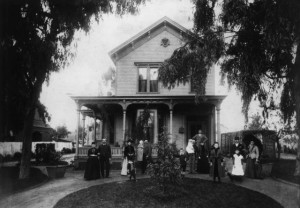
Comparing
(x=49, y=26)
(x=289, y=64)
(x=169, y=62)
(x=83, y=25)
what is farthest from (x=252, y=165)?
(x=49, y=26)

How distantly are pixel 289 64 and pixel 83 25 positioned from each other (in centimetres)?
909

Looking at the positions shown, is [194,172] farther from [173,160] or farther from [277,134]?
[277,134]

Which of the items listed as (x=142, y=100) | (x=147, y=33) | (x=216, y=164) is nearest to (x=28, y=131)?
(x=142, y=100)

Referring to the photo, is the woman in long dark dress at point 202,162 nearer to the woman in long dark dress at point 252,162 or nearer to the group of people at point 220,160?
the group of people at point 220,160

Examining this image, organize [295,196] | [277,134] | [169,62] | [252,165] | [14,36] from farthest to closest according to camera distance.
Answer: [277,134], [169,62], [252,165], [14,36], [295,196]

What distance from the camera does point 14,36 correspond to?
12.0 meters

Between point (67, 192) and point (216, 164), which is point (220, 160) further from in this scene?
point (67, 192)

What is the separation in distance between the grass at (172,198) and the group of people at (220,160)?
90 centimetres

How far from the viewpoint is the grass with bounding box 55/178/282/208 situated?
9.30 meters

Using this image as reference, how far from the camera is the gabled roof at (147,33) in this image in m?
20.7

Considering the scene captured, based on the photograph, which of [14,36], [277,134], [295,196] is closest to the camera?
[295,196]

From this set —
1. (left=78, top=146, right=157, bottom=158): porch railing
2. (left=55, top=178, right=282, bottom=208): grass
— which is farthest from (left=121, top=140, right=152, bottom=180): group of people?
(left=78, top=146, right=157, bottom=158): porch railing

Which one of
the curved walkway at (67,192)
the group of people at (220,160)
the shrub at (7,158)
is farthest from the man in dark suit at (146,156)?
the shrub at (7,158)

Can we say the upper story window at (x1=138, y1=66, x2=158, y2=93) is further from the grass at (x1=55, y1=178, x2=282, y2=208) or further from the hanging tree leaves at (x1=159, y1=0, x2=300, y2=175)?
the grass at (x1=55, y1=178, x2=282, y2=208)
